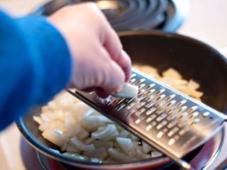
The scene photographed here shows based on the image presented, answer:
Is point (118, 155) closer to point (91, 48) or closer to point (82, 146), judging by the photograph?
point (82, 146)

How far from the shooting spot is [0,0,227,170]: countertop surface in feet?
1.97

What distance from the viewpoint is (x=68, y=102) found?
0.64 m

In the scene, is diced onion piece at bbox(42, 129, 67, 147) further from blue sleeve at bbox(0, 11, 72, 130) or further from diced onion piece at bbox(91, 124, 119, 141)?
blue sleeve at bbox(0, 11, 72, 130)

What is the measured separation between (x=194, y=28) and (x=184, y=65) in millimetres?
158

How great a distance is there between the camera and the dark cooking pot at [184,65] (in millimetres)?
526

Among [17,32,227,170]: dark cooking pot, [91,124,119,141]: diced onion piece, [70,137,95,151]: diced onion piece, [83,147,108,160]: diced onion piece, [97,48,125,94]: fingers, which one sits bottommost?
[83,147,108,160]: diced onion piece

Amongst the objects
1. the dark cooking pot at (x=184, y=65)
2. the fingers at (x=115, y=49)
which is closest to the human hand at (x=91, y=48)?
the fingers at (x=115, y=49)

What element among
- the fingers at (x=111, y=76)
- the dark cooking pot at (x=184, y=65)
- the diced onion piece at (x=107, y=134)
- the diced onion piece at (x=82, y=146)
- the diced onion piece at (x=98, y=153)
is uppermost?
the fingers at (x=111, y=76)

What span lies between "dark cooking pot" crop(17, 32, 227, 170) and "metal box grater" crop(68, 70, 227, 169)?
35 millimetres

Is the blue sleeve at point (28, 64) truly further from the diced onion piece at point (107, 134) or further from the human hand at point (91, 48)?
the diced onion piece at point (107, 134)

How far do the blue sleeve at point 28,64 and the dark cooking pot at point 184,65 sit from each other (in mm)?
121

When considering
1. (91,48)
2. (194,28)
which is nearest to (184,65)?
(194,28)

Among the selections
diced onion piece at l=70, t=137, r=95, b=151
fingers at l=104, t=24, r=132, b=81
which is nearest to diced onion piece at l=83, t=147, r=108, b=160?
diced onion piece at l=70, t=137, r=95, b=151

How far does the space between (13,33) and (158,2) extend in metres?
0.55
